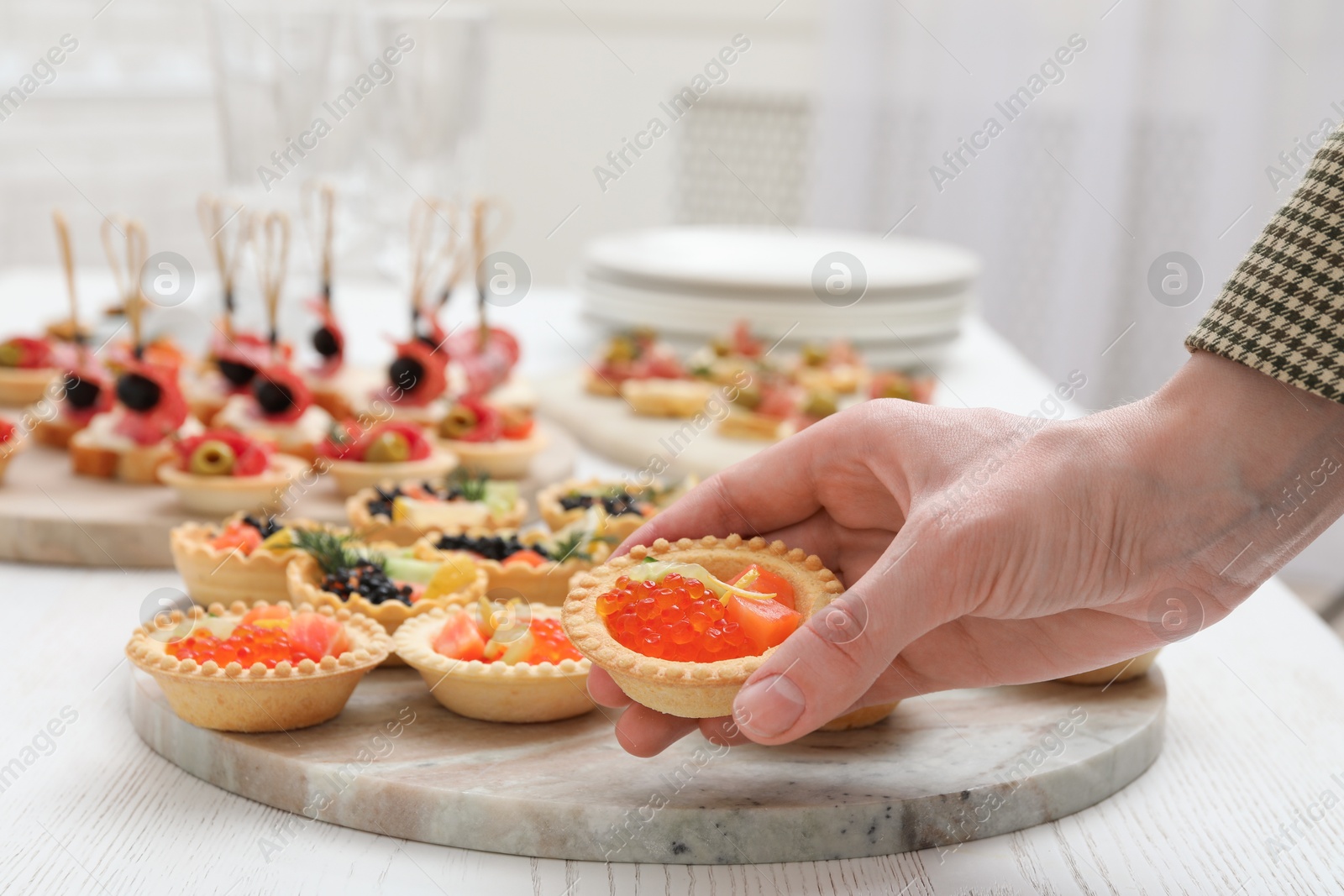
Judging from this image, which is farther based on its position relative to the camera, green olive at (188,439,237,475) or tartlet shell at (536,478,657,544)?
green olive at (188,439,237,475)

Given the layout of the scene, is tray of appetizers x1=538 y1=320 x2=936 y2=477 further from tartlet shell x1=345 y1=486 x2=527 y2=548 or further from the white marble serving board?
the white marble serving board

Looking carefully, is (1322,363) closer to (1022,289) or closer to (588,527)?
(588,527)

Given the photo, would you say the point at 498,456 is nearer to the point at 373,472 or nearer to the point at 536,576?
the point at 373,472

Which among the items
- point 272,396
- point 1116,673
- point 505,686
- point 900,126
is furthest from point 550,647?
point 900,126

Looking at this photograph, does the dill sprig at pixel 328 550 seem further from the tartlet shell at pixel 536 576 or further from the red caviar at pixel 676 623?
the red caviar at pixel 676 623

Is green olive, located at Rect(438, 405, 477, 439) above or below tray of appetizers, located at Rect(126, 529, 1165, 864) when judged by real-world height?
below

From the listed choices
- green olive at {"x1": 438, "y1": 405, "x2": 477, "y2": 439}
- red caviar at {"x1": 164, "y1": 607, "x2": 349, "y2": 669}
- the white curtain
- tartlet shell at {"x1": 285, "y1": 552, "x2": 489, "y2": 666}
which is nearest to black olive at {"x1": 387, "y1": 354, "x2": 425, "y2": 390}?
green olive at {"x1": 438, "y1": 405, "x2": 477, "y2": 439}

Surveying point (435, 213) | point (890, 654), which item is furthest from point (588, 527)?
point (435, 213)
